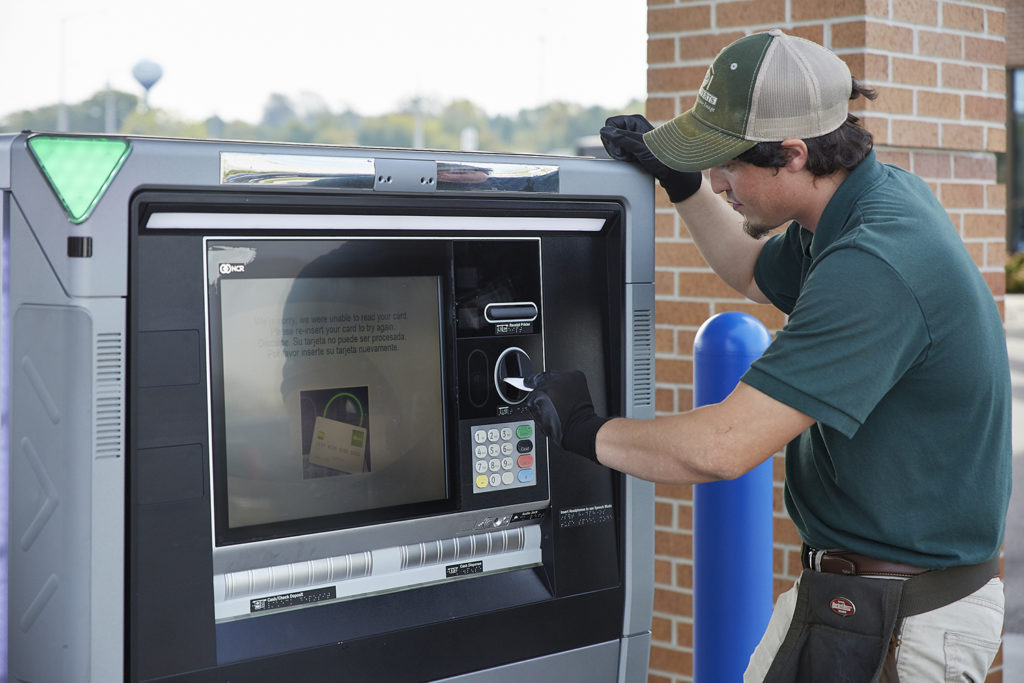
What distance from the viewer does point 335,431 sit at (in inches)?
73.6

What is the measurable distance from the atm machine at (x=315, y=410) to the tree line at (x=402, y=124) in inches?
1374

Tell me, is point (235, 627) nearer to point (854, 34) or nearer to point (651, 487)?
point (651, 487)

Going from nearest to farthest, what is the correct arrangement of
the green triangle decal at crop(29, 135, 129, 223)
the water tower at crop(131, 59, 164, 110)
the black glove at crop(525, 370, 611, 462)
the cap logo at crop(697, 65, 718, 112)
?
the green triangle decal at crop(29, 135, 129, 223)
the black glove at crop(525, 370, 611, 462)
the cap logo at crop(697, 65, 718, 112)
the water tower at crop(131, 59, 164, 110)

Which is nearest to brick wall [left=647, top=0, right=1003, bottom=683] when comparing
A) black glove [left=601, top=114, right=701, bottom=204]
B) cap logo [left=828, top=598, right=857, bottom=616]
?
black glove [left=601, top=114, right=701, bottom=204]

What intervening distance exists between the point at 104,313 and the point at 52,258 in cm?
11

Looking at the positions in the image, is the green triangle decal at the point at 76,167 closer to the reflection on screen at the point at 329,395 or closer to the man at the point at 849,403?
the reflection on screen at the point at 329,395

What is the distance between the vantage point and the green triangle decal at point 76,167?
62.0 inches

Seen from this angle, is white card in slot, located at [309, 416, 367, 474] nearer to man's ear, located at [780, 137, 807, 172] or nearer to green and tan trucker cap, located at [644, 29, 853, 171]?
green and tan trucker cap, located at [644, 29, 853, 171]

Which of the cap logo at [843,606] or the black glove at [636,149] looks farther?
the black glove at [636,149]

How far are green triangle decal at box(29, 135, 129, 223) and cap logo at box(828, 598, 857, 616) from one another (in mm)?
1469

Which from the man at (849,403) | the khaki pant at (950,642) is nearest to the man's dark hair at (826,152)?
the man at (849,403)

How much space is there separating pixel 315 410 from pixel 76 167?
0.54m

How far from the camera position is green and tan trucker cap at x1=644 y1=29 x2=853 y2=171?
202 centimetres

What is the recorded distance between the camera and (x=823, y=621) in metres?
2.10
